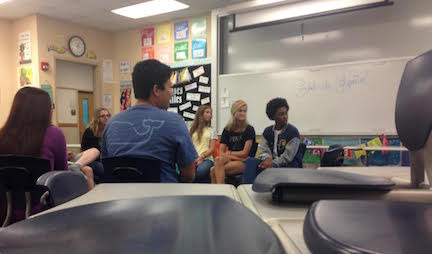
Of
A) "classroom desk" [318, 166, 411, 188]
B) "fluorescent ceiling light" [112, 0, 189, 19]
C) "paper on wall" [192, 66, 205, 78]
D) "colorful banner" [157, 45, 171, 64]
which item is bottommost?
"classroom desk" [318, 166, 411, 188]

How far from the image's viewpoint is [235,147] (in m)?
3.18

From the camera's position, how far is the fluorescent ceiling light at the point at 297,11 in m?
3.39

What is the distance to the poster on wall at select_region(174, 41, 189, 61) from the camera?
4.82m

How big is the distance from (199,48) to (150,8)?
2.96 feet

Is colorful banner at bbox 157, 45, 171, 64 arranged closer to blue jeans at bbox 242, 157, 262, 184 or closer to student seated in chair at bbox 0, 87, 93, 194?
blue jeans at bbox 242, 157, 262, 184

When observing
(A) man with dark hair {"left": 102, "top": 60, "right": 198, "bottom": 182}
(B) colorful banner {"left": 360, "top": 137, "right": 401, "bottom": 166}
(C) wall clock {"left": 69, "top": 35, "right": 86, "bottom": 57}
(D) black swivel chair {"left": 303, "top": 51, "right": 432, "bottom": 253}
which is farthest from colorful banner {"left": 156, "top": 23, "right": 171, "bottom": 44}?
(D) black swivel chair {"left": 303, "top": 51, "right": 432, "bottom": 253}

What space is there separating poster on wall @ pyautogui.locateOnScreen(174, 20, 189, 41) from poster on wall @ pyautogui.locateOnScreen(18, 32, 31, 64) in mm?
2247

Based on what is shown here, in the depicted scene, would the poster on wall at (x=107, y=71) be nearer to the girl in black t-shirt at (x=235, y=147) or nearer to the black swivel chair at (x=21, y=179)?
the girl in black t-shirt at (x=235, y=147)

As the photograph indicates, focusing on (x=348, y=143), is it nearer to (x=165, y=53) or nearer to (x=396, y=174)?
(x=396, y=174)

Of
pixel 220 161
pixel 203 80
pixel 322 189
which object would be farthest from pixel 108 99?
pixel 322 189

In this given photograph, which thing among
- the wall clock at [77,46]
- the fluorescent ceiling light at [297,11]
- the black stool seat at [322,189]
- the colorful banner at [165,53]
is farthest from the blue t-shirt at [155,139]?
the wall clock at [77,46]

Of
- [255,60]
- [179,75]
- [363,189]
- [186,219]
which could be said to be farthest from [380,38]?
[186,219]

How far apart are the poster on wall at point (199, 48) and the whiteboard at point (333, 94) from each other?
735 mm

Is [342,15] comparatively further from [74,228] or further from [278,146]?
[74,228]
